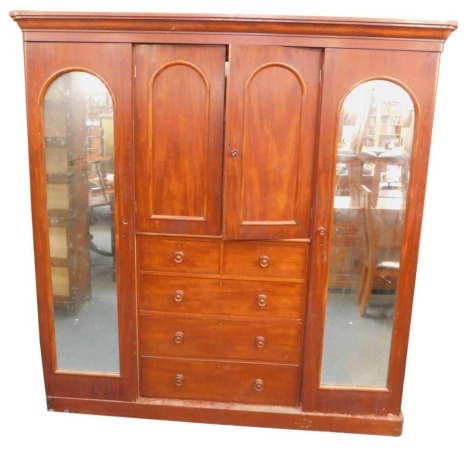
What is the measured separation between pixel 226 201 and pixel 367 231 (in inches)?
32.0

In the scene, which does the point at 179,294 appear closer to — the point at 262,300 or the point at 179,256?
the point at 179,256

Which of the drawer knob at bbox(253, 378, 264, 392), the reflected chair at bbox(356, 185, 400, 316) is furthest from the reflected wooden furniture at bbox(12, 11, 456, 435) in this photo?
the reflected chair at bbox(356, 185, 400, 316)

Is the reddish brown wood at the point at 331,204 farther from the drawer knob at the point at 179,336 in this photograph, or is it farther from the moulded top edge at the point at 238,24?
the drawer knob at the point at 179,336

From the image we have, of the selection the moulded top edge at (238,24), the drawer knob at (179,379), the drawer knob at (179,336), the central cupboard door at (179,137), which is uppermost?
the moulded top edge at (238,24)

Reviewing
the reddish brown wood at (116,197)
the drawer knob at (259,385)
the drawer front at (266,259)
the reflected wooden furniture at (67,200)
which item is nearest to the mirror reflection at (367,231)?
the drawer front at (266,259)

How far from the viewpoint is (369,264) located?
286 centimetres

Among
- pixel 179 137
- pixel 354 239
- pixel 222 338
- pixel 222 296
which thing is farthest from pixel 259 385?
pixel 179 137

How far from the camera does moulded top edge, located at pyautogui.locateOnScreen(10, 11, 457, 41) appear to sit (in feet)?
8.25

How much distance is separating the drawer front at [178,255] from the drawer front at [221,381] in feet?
1.91

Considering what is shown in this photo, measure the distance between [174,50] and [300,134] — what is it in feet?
2.61

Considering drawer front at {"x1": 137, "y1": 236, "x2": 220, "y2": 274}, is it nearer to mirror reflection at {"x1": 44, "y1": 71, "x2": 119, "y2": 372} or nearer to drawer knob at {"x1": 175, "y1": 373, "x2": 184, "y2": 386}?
mirror reflection at {"x1": 44, "y1": 71, "x2": 119, "y2": 372}

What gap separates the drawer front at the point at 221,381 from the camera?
3016 millimetres

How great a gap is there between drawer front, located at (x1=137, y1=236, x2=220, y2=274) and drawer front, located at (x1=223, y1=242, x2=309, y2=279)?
0.08 m

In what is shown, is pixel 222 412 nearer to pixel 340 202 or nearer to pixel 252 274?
pixel 252 274
